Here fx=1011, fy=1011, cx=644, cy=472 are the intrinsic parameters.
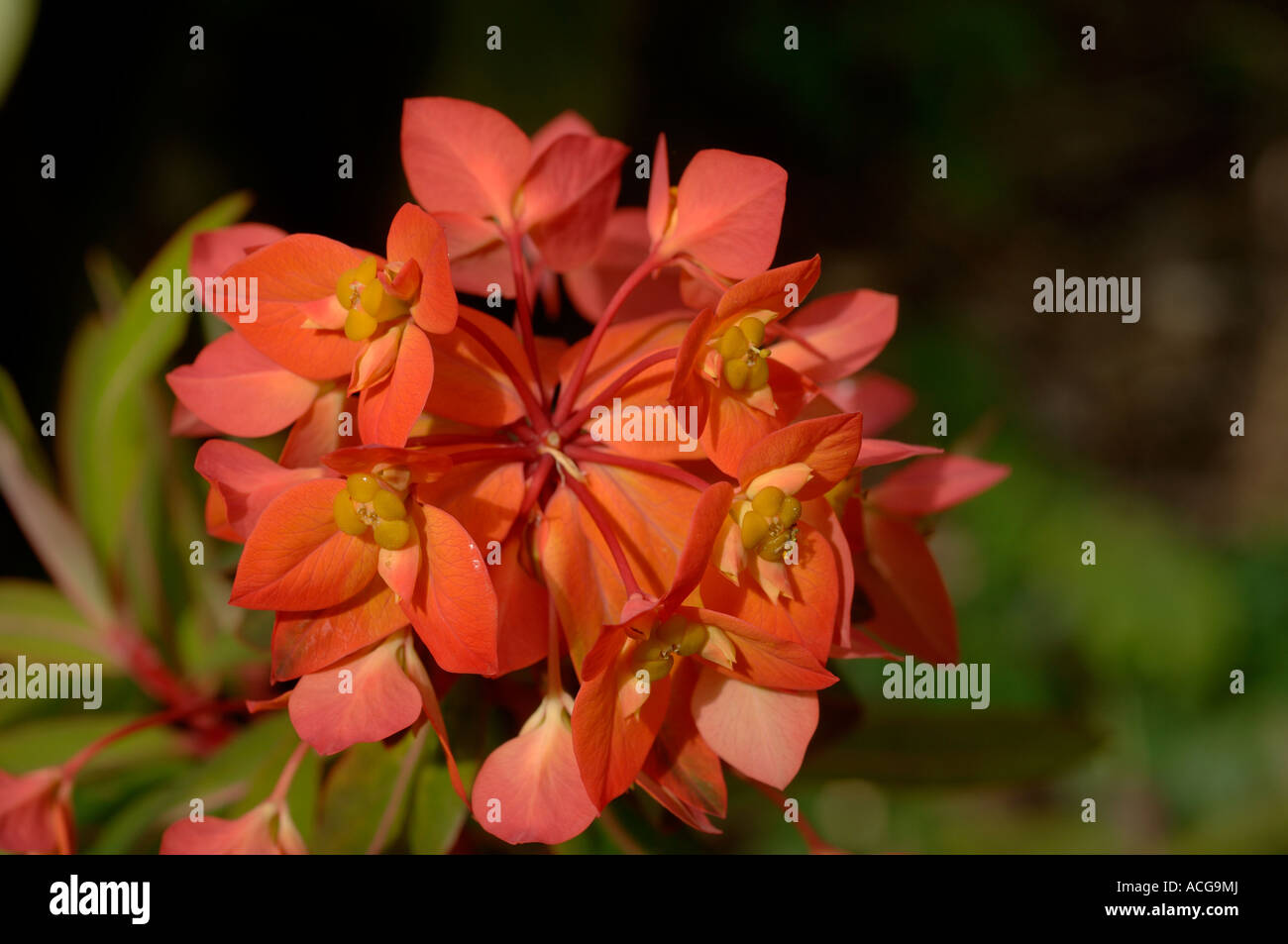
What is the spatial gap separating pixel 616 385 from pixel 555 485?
0.34ft

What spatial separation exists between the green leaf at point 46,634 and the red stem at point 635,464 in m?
0.89

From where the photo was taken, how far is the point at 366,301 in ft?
2.38

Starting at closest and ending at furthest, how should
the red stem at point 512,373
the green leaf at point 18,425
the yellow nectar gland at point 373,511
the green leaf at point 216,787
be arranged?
1. the yellow nectar gland at point 373,511
2. the red stem at point 512,373
3. the green leaf at point 216,787
4. the green leaf at point 18,425

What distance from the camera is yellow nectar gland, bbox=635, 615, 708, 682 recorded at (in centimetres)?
71

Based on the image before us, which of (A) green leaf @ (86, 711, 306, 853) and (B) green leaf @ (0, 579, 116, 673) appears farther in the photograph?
(B) green leaf @ (0, 579, 116, 673)

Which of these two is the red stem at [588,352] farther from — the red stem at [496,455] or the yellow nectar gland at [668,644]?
the yellow nectar gland at [668,644]

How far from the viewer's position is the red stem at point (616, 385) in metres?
0.80

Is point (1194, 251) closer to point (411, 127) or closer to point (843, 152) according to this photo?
point (843, 152)

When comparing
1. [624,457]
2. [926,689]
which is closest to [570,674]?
[624,457]

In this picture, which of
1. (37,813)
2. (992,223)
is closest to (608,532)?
(37,813)

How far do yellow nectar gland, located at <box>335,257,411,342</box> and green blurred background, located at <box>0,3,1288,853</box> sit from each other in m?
1.35

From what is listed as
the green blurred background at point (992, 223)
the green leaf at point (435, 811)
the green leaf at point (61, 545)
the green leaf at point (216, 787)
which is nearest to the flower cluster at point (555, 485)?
the green leaf at point (435, 811)

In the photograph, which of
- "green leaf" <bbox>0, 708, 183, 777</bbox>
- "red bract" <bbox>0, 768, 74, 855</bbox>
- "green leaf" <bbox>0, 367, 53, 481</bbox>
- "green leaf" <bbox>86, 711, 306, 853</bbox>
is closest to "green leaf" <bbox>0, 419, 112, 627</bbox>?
"green leaf" <bbox>0, 367, 53, 481</bbox>

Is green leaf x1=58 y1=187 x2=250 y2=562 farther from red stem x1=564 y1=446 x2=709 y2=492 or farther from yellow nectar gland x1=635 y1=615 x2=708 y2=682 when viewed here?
yellow nectar gland x1=635 y1=615 x2=708 y2=682
